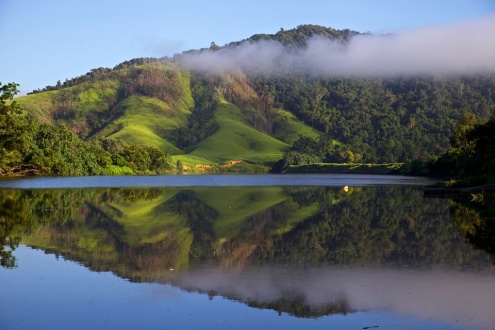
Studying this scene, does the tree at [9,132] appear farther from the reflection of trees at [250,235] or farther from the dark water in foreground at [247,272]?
the dark water in foreground at [247,272]

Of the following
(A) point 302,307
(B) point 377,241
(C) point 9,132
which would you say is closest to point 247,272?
(A) point 302,307

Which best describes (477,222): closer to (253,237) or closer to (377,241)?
(377,241)

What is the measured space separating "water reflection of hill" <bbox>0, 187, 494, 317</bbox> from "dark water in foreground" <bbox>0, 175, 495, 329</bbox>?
0.07m

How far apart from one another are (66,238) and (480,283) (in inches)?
716

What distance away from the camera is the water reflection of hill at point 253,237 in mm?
20719

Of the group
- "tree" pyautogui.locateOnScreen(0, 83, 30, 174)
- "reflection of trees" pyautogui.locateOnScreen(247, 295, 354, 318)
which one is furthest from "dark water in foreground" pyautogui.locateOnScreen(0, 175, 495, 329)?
"tree" pyautogui.locateOnScreen(0, 83, 30, 174)

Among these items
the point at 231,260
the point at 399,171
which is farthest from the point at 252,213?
the point at 399,171

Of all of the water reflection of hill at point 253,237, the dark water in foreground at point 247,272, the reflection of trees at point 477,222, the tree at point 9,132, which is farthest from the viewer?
the tree at point 9,132

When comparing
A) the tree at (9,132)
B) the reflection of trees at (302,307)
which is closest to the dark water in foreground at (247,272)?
the reflection of trees at (302,307)

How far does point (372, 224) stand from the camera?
33562mm

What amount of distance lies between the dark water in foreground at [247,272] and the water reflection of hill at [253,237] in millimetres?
67

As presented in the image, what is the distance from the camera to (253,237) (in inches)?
1107

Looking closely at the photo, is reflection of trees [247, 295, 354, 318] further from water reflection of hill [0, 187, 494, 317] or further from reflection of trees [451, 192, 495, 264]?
reflection of trees [451, 192, 495, 264]

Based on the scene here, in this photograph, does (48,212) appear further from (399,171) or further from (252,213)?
(399,171)
